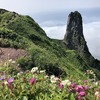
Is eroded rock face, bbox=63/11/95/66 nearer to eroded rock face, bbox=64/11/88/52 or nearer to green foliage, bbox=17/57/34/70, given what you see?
eroded rock face, bbox=64/11/88/52

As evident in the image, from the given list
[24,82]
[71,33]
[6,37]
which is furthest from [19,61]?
[71,33]

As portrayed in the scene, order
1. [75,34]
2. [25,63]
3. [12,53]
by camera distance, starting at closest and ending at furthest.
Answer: [25,63]
[12,53]
[75,34]

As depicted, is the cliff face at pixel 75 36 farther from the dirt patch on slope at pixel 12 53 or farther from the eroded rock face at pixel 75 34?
the dirt patch on slope at pixel 12 53

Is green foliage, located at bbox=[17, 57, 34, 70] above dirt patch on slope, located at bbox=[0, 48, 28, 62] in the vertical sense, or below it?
below

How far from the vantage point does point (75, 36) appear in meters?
152

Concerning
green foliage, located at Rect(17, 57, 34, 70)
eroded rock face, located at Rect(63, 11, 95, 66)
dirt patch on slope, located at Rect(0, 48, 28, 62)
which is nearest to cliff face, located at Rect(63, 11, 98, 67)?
eroded rock face, located at Rect(63, 11, 95, 66)

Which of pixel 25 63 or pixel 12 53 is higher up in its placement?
pixel 12 53

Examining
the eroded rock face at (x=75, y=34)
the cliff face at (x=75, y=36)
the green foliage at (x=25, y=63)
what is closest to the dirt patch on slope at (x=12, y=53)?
the green foliage at (x=25, y=63)

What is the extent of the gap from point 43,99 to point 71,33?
145395mm

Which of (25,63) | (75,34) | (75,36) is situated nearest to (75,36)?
(75,36)

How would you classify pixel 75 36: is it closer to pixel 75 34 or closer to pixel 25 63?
pixel 75 34

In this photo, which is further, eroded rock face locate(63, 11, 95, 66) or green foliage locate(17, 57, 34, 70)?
eroded rock face locate(63, 11, 95, 66)

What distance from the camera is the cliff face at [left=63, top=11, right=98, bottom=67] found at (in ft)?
461

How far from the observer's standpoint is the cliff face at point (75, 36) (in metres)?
141
